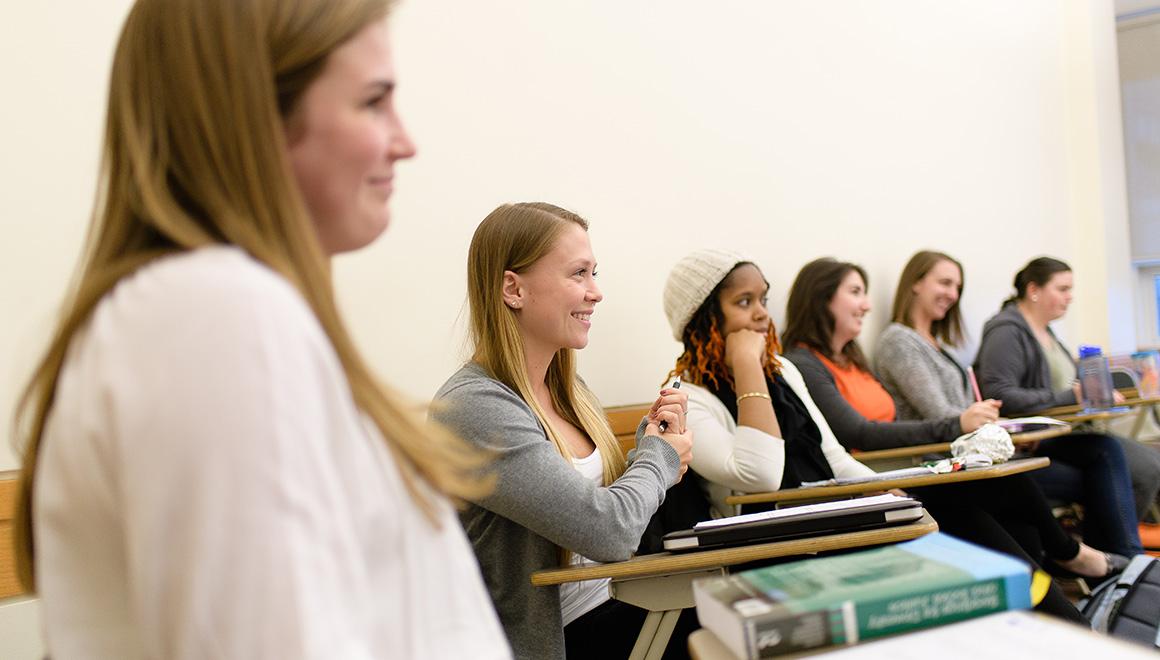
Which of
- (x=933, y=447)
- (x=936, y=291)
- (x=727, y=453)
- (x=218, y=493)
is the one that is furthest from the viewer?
(x=936, y=291)

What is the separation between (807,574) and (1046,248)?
5416 millimetres

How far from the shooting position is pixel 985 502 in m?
2.96

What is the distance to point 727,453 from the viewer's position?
97.0 inches

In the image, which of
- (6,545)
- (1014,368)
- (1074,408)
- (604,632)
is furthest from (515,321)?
(1014,368)

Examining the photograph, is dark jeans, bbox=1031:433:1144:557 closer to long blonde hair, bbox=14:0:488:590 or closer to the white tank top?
the white tank top

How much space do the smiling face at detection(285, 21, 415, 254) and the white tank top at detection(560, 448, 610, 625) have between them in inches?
44.1

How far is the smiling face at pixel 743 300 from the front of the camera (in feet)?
8.77

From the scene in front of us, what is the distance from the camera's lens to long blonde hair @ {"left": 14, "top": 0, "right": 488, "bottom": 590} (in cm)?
70

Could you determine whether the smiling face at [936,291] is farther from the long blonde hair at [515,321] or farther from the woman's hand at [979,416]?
the long blonde hair at [515,321]

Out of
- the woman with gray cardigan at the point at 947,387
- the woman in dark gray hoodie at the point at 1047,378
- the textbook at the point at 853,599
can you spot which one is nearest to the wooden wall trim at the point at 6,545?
the textbook at the point at 853,599

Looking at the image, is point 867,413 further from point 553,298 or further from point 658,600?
point 658,600

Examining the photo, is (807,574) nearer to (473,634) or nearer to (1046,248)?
(473,634)

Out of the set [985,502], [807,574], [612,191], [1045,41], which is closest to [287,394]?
[807,574]

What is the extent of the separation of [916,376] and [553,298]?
2.48m
